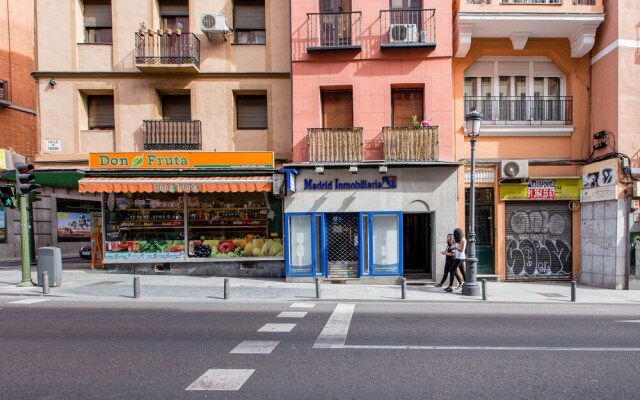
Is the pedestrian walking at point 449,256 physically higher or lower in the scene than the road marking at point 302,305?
higher

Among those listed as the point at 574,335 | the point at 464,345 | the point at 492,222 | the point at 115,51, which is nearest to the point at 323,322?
the point at 464,345

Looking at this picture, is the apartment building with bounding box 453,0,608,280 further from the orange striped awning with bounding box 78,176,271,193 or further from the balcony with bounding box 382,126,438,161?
the orange striped awning with bounding box 78,176,271,193

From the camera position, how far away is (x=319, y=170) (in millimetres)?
12609

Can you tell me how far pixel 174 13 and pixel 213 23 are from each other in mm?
2175

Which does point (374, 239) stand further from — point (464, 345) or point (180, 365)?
point (180, 365)

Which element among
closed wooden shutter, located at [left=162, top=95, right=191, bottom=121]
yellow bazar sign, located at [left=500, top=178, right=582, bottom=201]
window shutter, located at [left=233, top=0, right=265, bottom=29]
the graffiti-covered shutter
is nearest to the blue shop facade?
yellow bazar sign, located at [left=500, top=178, right=582, bottom=201]

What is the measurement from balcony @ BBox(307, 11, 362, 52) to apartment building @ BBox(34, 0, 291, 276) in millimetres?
1211

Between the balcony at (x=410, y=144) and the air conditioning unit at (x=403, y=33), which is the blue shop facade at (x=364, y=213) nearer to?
the balcony at (x=410, y=144)

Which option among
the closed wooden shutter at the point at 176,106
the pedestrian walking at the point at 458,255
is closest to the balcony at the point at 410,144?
the pedestrian walking at the point at 458,255

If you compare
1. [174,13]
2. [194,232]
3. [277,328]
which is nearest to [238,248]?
[194,232]

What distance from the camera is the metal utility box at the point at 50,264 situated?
1120 centimetres

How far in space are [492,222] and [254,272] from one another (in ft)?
27.9

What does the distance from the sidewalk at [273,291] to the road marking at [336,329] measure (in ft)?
4.88

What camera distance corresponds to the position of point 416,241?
14.6 meters
